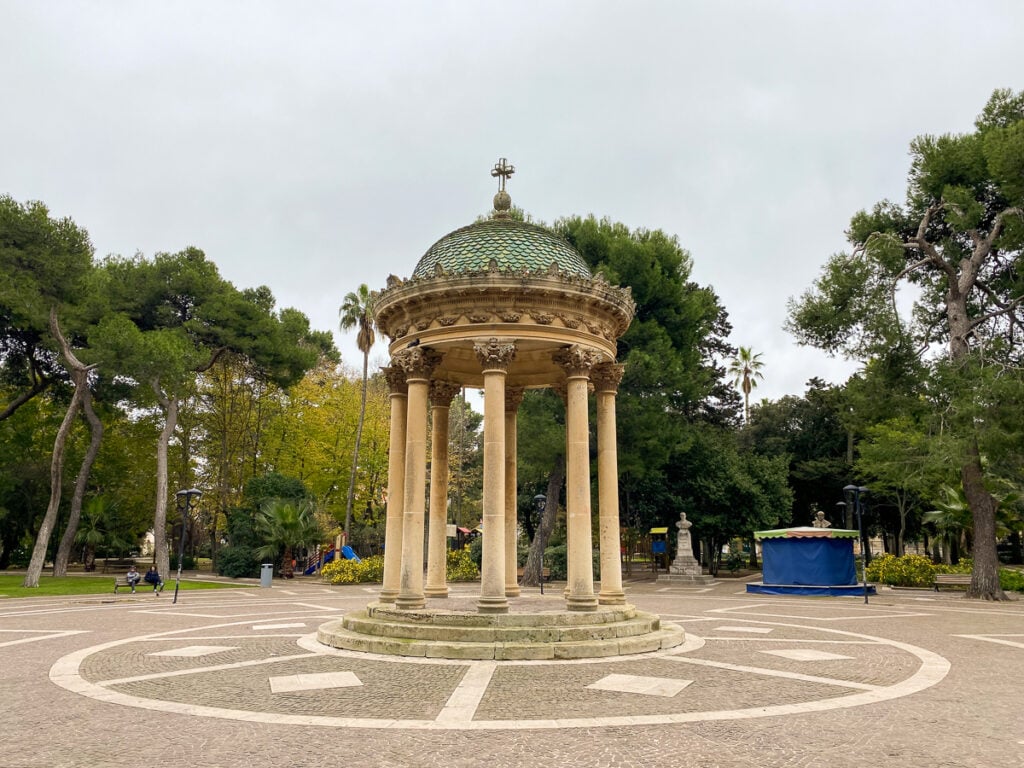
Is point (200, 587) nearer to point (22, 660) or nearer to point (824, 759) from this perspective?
point (22, 660)

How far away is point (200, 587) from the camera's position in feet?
104

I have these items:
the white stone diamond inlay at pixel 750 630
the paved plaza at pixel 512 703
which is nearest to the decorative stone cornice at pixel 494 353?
the paved plaza at pixel 512 703

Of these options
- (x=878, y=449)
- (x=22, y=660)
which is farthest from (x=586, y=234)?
(x=22, y=660)

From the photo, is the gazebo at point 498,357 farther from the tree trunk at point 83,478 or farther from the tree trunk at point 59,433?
the tree trunk at point 83,478

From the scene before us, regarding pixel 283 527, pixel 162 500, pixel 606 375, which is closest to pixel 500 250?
pixel 606 375

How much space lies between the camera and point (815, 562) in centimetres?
2855

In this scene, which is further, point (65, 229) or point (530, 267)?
point (65, 229)

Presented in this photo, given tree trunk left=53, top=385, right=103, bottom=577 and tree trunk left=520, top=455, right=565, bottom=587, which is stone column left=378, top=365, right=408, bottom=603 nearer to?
tree trunk left=520, top=455, right=565, bottom=587

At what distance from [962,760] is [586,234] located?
2844 centimetres

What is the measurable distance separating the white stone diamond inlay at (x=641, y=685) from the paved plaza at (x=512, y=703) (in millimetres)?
51

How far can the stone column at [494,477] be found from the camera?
39.2ft

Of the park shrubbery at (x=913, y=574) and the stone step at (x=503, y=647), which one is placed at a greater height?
the stone step at (x=503, y=647)

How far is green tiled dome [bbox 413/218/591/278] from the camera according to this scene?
1374 cm

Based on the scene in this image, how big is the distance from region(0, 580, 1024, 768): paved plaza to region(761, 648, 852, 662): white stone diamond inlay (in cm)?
5
